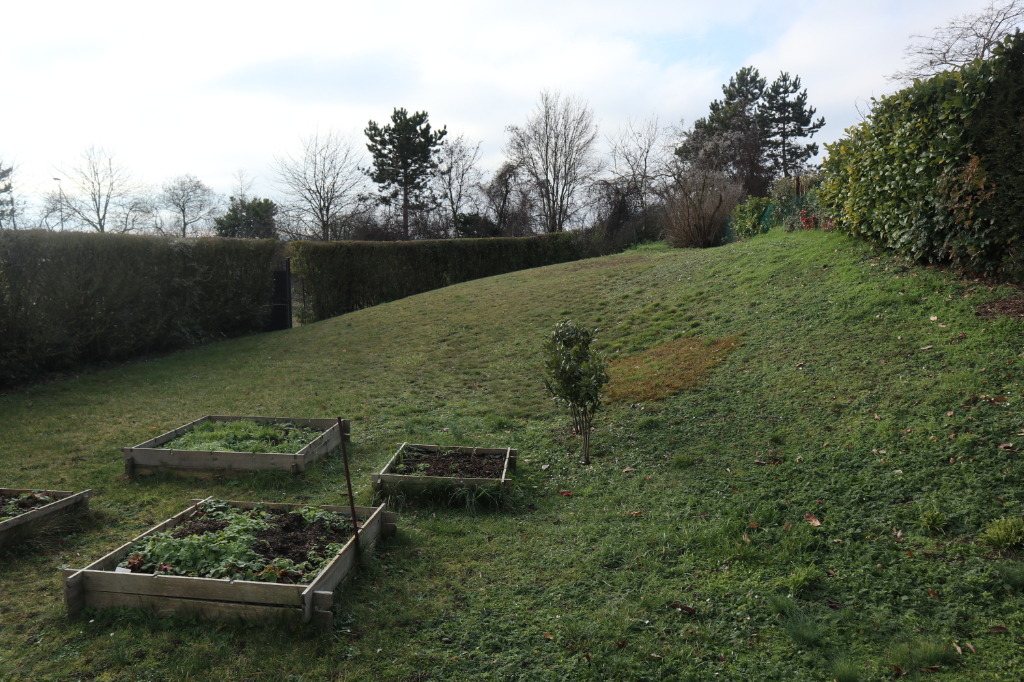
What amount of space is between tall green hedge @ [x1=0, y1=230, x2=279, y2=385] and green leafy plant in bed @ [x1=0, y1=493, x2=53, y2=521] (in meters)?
6.15

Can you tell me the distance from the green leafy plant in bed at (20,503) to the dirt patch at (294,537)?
1.81 meters

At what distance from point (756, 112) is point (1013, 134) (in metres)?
35.7

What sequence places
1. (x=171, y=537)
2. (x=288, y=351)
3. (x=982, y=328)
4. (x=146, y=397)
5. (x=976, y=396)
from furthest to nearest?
1. (x=288, y=351)
2. (x=146, y=397)
3. (x=982, y=328)
4. (x=976, y=396)
5. (x=171, y=537)

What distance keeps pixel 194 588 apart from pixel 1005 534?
4.67 meters

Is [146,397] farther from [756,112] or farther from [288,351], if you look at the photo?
[756,112]

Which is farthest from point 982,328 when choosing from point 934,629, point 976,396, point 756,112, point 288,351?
point 756,112

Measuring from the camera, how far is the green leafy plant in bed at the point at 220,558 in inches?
129

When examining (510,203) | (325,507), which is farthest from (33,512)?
(510,203)

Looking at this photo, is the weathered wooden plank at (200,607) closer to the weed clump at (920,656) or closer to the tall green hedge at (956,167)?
the weed clump at (920,656)

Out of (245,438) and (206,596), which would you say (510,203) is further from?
(206,596)

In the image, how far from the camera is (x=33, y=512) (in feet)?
13.3

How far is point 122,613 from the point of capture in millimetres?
3154

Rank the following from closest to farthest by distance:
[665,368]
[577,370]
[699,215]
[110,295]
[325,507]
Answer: [325,507]
[577,370]
[665,368]
[110,295]
[699,215]

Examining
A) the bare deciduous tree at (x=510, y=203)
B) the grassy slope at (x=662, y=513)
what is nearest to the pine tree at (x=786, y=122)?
the bare deciduous tree at (x=510, y=203)
